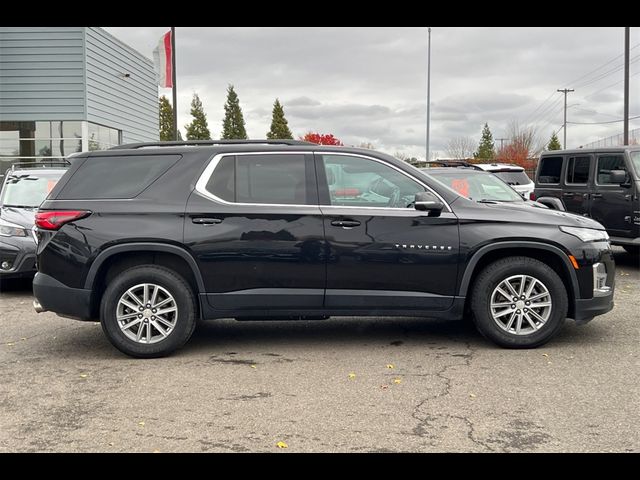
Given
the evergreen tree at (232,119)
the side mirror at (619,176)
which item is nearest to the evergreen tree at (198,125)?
the evergreen tree at (232,119)

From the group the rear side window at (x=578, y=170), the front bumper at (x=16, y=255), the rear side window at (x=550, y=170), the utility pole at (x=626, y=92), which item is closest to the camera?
the front bumper at (x=16, y=255)

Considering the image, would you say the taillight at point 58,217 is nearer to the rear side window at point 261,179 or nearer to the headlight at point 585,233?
the rear side window at point 261,179

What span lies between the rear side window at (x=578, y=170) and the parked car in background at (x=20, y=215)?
8.53 meters

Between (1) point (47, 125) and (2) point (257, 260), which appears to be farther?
(1) point (47, 125)

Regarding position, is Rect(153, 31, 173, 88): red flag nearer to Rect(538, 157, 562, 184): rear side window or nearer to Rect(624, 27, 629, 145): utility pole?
Rect(538, 157, 562, 184): rear side window

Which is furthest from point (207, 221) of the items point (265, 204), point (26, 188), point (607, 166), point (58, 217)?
point (607, 166)

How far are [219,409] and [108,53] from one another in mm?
27362

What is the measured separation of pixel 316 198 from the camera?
5.94 meters

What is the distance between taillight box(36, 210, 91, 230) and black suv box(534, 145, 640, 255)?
7.41 metres

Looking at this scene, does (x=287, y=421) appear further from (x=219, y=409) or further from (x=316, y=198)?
(x=316, y=198)

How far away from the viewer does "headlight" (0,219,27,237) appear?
920 cm

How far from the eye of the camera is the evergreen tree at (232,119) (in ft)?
240

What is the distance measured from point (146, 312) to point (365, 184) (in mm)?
2200

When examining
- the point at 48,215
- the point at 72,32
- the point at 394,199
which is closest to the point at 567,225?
the point at 394,199
